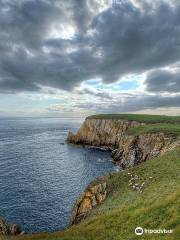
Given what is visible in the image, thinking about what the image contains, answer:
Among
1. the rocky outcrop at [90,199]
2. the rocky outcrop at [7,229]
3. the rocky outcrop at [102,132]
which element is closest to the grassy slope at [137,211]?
the rocky outcrop at [90,199]

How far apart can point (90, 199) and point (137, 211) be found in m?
17.1

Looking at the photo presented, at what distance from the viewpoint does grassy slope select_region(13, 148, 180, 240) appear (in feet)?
76.1

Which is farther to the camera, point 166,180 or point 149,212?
point 166,180

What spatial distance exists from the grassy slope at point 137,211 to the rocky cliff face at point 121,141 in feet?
141

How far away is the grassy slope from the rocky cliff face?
42.9m

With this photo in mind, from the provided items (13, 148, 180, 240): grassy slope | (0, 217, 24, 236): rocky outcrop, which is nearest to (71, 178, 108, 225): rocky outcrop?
(13, 148, 180, 240): grassy slope

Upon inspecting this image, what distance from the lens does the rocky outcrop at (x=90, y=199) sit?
41.4m

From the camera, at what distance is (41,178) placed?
78.7 m

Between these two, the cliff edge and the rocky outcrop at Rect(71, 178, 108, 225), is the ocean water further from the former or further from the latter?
the rocky outcrop at Rect(71, 178, 108, 225)

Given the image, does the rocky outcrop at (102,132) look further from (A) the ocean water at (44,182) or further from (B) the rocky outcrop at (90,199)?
(B) the rocky outcrop at (90,199)

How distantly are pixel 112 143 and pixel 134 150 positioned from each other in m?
40.5

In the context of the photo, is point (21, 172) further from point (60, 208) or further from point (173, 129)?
point (173, 129)

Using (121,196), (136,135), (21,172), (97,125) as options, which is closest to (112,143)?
(97,125)

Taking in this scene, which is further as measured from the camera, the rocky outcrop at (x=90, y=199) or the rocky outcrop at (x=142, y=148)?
the rocky outcrop at (x=142, y=148)
